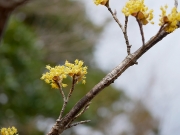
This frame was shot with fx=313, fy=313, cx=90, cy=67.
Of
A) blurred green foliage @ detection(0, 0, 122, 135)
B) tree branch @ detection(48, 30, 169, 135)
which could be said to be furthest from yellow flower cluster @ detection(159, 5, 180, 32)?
blurred green foliage @ detection(0, 0, 122, 135)

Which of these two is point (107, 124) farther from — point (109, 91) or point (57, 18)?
point (57, 18)

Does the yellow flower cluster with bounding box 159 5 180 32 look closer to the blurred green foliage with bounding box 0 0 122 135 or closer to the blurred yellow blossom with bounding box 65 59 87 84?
the blurred yellow blossom with bounding box 65 59 87 84

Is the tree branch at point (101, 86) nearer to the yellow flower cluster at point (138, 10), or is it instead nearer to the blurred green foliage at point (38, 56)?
the yellow flower cluster at point (138, 10)

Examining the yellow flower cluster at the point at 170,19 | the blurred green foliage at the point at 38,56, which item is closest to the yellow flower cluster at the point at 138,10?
the yellow flower cluster at the point at 170,19

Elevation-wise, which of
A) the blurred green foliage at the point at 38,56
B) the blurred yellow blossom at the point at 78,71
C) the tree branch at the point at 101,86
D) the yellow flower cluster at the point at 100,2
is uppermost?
the blurred green foliage at the point at 38,56

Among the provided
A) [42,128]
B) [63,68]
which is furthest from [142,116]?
[63,68]
